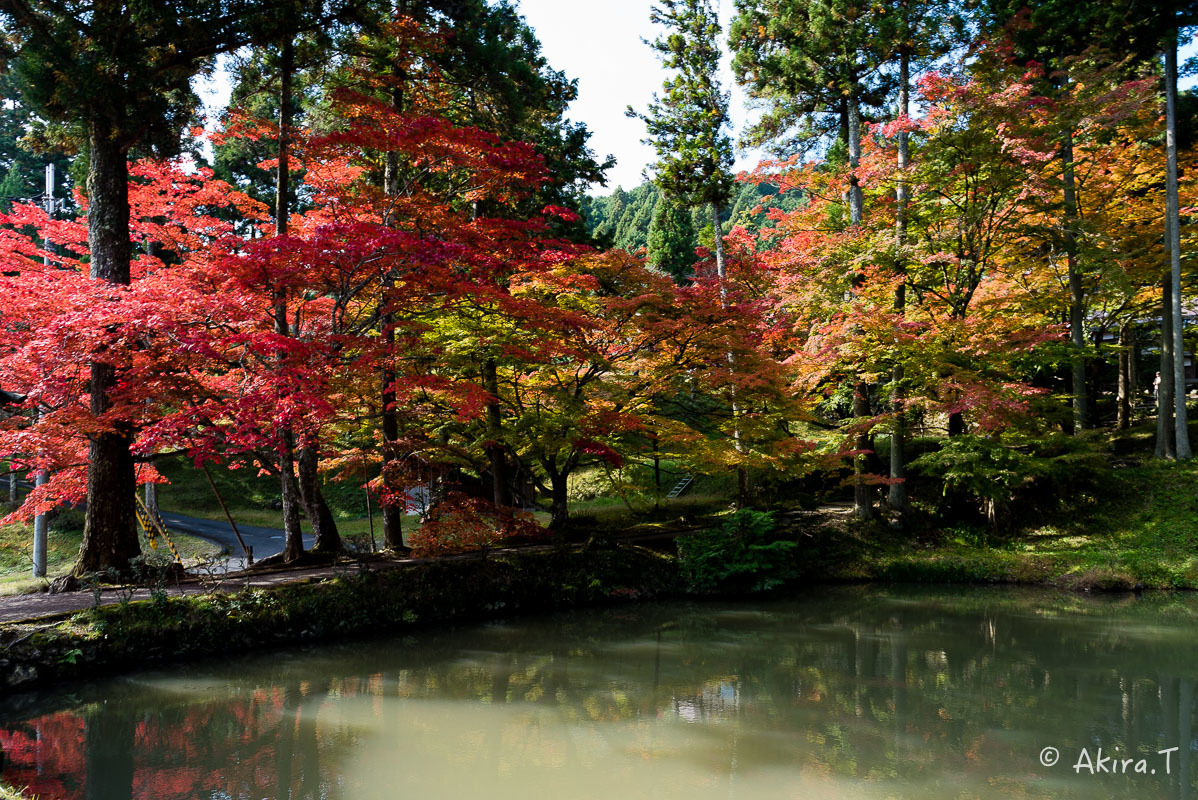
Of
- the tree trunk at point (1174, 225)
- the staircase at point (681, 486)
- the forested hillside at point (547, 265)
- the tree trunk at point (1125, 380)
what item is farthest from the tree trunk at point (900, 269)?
the tree trunk at point (1125, 380)

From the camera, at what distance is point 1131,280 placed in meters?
13.3

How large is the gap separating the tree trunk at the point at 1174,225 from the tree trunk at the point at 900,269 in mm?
4637

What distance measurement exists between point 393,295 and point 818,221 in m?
9.84

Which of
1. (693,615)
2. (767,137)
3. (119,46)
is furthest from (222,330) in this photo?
(767,137)

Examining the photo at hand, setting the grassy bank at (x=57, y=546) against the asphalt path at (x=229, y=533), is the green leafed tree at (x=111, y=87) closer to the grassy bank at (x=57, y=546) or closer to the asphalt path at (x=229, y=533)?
the grassy bank at (x=57, y=546)

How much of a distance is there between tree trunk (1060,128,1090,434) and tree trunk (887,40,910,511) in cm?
278

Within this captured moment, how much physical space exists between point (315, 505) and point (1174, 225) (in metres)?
15.9

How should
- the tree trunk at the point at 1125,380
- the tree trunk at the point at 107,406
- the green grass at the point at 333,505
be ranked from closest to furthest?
the tree trunk at the point at 107,406, the green grass at the point at 333,505, the tree trunk at the point at 1125,380

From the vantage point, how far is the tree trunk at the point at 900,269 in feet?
40.3

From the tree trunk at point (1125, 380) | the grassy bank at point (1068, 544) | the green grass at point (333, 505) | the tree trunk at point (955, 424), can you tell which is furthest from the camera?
the tree trunk at point (1125, 380)

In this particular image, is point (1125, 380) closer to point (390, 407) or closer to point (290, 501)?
point (390, 407)

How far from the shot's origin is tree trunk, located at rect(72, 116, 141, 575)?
8773mm

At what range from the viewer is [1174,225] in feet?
41.8

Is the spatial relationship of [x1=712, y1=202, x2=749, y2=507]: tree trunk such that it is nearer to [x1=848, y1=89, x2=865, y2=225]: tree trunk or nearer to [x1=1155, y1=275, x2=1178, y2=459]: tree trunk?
[x1=848, y1=89, x2=865, y2=225]: tree trunk
